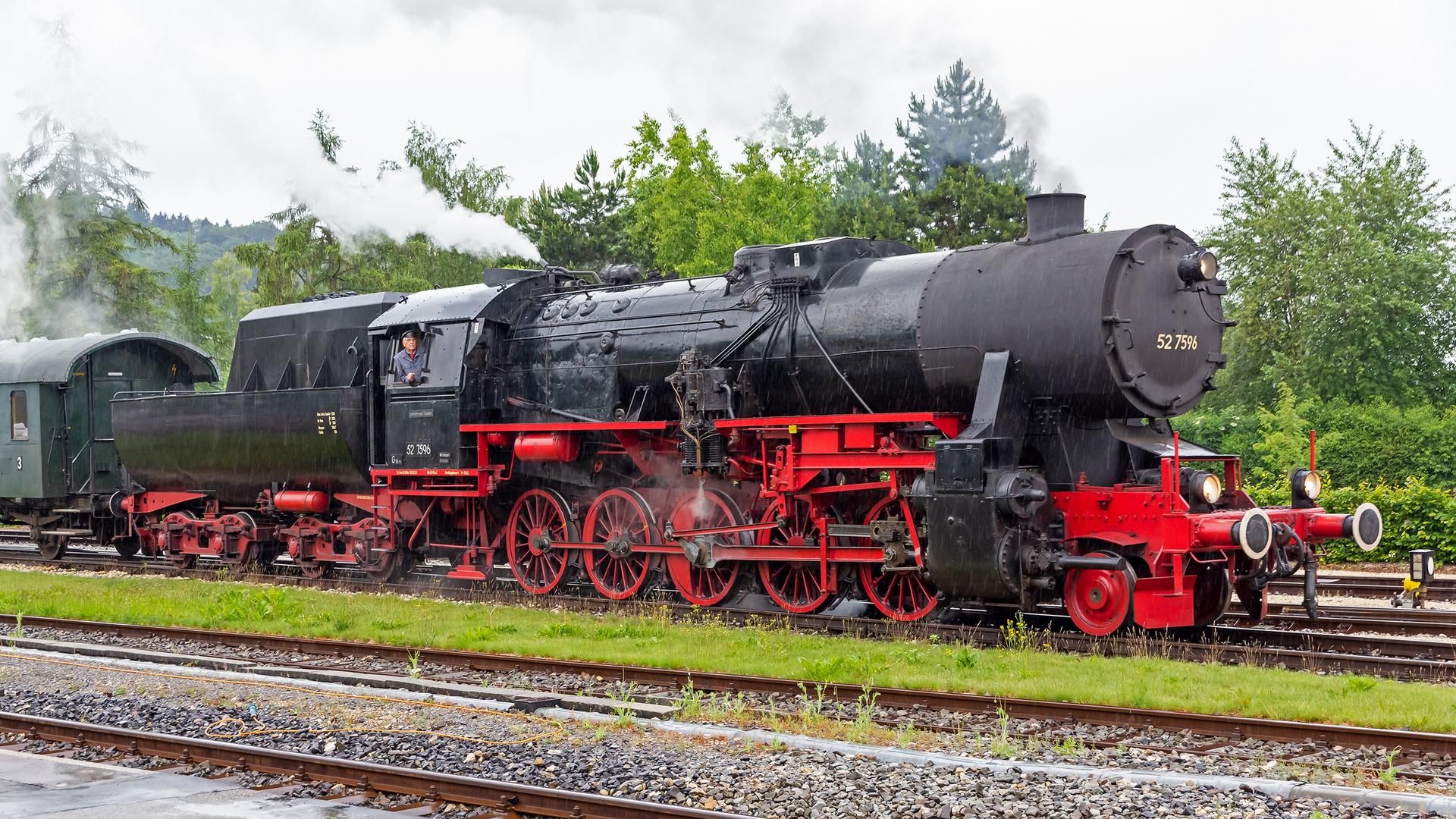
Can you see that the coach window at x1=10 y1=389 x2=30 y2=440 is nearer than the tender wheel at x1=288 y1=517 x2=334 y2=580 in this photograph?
No

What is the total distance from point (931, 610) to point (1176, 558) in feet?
8.21

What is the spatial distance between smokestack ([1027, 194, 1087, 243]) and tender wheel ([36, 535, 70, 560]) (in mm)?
16889

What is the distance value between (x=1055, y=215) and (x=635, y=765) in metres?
6.85

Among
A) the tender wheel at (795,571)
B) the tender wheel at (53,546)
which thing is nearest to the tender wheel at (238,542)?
the tender wheel at (53,546)

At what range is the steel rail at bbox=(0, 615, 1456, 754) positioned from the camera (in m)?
7.12

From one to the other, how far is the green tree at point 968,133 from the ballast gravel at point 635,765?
2104cm

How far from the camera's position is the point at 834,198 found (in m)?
55.2

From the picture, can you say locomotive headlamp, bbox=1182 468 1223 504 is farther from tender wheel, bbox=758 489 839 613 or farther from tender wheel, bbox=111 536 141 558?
tender wheel, bbox=111 536 141 558

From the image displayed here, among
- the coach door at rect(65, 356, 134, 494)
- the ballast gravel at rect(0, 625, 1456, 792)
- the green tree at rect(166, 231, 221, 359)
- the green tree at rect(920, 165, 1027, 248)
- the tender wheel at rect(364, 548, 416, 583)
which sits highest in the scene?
the green tree at rect(920, 165, 1027, 248)

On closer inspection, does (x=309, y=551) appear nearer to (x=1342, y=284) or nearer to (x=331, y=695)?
(x=331, y=695)

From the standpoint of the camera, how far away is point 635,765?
673 centimetres

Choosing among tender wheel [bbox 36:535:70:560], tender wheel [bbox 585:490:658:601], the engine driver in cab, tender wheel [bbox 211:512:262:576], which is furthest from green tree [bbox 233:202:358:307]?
tender wheel [bbox 585:490:658:601]

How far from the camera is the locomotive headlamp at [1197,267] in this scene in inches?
433

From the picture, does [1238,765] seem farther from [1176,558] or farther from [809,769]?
[1176,558]
